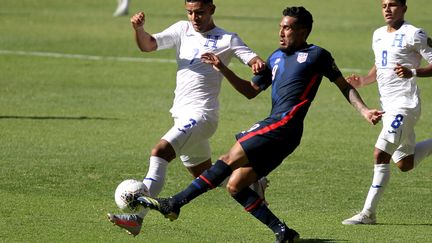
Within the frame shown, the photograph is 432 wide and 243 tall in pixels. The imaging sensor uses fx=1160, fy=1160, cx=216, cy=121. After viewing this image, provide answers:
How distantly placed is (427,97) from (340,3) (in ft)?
60.7

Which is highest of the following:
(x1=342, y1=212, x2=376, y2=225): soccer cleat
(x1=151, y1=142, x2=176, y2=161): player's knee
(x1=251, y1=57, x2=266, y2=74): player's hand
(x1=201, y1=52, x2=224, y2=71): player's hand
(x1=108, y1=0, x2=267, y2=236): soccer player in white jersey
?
(x1=201, y1=52, x2=224, y2=71): player's hand

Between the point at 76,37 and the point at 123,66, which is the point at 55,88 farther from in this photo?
the point at 76,37

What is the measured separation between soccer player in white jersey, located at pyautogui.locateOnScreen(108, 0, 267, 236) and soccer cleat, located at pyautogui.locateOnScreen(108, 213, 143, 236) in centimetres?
56

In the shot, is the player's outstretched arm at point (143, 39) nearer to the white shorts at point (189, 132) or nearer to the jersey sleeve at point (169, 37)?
the jersey sleeve at point (169, 37)

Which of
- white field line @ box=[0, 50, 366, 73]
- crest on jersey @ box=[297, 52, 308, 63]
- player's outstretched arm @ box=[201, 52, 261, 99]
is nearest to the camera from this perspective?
crest on jersey @ box=[297, 52, 308, 63]

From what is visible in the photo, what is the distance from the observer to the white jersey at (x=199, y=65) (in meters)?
12.1

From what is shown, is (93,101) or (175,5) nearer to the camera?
(93,101)

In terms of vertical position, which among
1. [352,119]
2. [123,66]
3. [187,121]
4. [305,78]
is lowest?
[123,66]

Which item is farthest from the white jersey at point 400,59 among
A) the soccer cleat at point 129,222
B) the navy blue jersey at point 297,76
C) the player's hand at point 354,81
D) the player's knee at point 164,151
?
the soccer cleat at point 129,222

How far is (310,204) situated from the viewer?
44.4 ft

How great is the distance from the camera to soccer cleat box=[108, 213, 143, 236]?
35.6ft

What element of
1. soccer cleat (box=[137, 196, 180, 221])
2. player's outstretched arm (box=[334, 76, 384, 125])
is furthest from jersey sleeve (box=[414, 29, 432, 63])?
soccer cleat (box=[137, 196, 180, 221])

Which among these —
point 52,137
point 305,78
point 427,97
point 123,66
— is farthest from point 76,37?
point 305,78

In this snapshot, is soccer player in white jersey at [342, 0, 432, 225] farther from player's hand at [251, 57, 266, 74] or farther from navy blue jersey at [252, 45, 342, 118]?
player's hand at [251, 57, 266, 74]
